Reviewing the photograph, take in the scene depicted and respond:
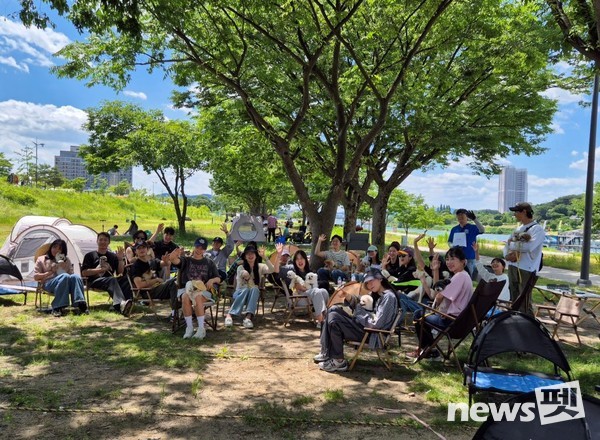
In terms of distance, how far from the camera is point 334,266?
8445 mm

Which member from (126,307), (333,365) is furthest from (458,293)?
(126,307)

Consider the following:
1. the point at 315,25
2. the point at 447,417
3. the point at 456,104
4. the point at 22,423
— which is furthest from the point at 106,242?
the point at 456,104

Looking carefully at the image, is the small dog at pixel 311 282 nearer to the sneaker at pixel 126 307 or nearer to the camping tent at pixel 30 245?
the sneaker at pixel 126 307

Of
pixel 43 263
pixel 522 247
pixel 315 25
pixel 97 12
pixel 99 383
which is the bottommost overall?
pixel 99 383

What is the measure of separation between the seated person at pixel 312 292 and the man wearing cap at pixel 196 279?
1393 millimetres

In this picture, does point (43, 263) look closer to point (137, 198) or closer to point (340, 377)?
point (340, 377)

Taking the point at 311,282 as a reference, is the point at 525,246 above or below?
above

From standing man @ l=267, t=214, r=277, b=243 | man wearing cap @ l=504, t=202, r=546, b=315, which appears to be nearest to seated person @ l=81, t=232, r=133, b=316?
man wearing cap @ l=504, t=202, r=546, b=315

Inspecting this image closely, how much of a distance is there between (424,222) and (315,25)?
107ft

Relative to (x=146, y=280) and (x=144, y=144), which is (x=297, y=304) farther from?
(x=144, y=144)

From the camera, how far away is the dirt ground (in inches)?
133

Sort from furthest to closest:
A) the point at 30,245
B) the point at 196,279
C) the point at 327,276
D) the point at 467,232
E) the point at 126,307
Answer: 1. the point at 30,245
2. the point at 327,276
3. the point at 467,232
4. the point at 126,307
5. the point at 196,279

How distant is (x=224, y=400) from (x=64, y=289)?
4330mm

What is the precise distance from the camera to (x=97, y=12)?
6.50m
